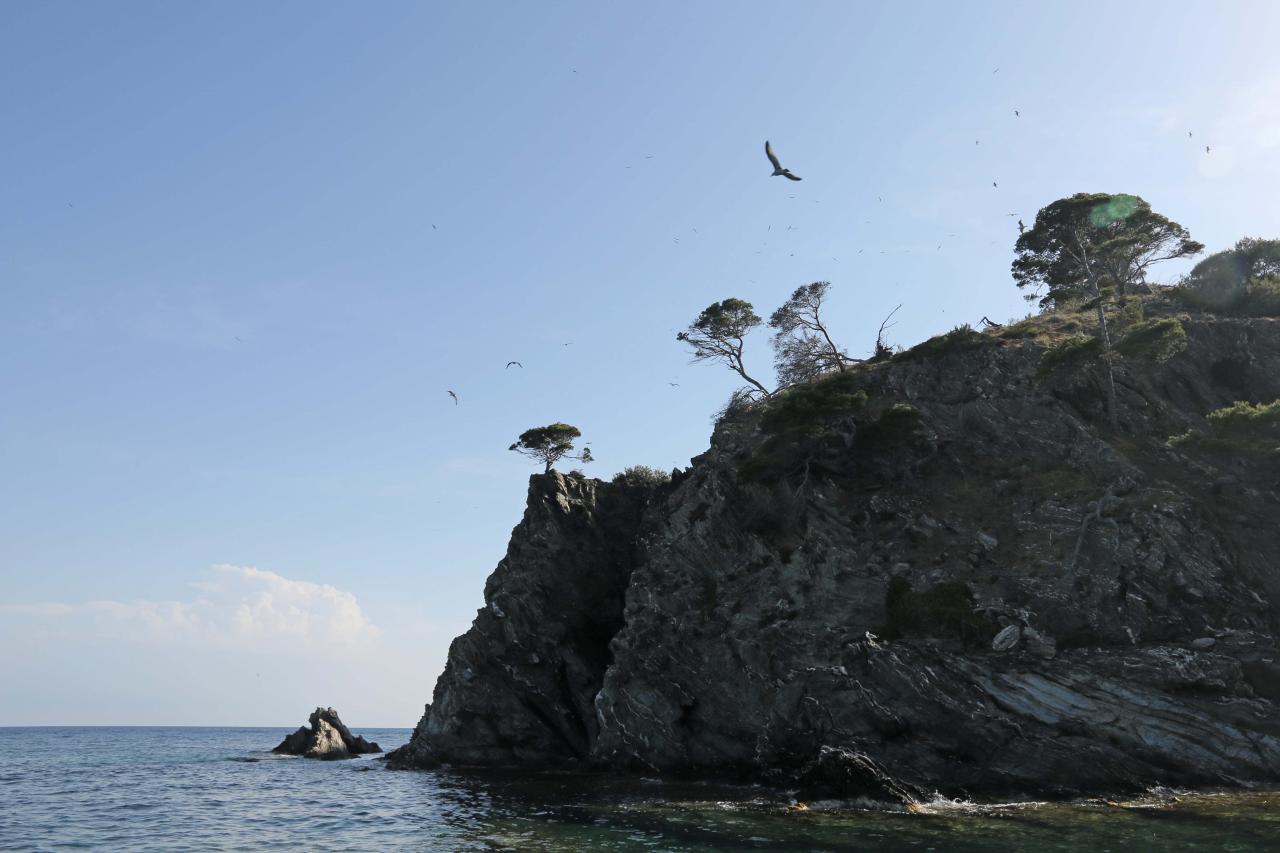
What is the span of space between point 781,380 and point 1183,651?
1582 inches

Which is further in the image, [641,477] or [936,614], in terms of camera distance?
[641,477]

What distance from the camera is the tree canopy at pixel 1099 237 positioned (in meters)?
58.5

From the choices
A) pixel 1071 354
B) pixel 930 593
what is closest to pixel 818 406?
pixel 1071 354

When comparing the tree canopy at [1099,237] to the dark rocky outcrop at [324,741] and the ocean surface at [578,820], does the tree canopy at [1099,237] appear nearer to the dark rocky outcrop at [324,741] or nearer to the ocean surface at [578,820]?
the ocean surface at [578,820]

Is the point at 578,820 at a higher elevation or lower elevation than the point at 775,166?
lower

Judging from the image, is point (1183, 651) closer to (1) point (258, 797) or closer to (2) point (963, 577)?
(2) point (963, 577)

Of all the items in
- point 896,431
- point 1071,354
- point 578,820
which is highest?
point 1071,354

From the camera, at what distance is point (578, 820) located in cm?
2994

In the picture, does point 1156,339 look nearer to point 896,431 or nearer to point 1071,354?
point 1071,354

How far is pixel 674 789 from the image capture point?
37438 millimetres

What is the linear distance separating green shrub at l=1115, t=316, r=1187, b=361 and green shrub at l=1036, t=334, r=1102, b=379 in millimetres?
1478

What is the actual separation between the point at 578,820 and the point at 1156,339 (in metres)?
37.3

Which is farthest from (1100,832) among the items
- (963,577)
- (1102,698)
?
(963,577)

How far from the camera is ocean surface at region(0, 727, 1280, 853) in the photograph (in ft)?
77.7
